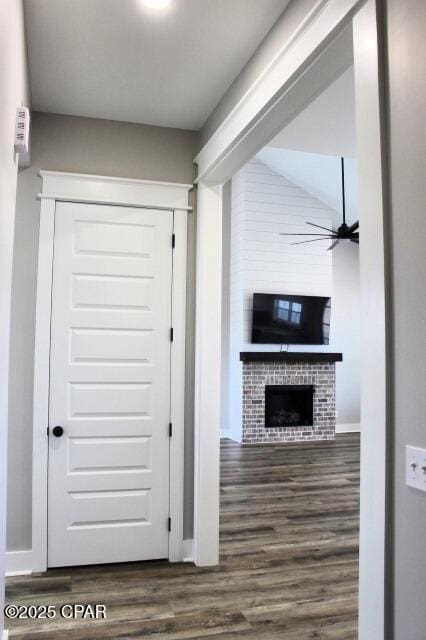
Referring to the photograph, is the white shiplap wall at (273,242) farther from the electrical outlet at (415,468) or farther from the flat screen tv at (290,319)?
the electrical outlet at (415,468)

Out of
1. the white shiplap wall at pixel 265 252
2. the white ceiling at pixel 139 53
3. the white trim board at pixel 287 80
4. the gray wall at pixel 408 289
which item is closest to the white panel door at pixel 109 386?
the white ceiling at pixel 139 53

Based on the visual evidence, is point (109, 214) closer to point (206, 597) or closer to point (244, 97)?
point (244, 97)

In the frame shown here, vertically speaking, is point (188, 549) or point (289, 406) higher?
point (289, 406)

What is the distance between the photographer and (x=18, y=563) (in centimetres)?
311

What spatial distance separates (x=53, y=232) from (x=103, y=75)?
989mm

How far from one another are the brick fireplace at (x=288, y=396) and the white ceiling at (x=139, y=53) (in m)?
4.92

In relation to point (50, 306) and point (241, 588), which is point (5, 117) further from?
point (241, 588)

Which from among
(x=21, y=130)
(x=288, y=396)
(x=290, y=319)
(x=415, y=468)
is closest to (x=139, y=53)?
(x=21, y=130)

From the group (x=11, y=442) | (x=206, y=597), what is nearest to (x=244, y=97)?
(x=11, y=442)

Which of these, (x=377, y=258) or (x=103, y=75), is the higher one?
(x=103, y=75)

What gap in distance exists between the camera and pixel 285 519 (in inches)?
166

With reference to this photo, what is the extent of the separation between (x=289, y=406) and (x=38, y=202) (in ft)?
18.6

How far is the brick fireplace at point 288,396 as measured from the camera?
25.1 ft

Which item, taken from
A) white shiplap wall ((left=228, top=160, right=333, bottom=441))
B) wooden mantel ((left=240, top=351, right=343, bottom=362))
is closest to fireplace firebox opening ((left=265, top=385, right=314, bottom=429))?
wooden mantel ((left=240, top=351, right=343, bottom=362))
